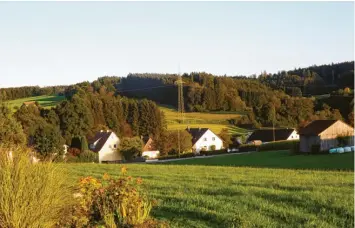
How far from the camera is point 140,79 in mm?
89250

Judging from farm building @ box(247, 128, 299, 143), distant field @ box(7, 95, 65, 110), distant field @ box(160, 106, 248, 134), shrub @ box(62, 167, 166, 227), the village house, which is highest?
distant field @ box(7, 95, 65, 110)

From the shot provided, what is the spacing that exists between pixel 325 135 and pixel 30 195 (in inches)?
1978

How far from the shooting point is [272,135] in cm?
7500

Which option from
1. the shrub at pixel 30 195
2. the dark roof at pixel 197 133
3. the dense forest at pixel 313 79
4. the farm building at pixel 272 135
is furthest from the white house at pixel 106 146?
the shrub at pixel 30 195

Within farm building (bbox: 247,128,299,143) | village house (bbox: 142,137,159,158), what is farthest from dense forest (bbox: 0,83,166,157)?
farm building (bbox: 247,128,299,143)

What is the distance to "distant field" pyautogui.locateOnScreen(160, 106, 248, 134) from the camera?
75938 millimetres

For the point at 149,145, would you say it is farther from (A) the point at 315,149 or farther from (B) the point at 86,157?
(A) the point at 315,149

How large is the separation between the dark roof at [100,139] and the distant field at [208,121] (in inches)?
513

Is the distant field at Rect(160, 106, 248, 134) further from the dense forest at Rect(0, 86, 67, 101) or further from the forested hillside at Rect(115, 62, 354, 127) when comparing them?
the dense forest at Rect(0, 86, 67, 101)

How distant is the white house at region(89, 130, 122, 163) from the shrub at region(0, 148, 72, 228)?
5799 cm

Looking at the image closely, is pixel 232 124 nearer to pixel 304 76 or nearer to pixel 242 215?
pixel 304 76

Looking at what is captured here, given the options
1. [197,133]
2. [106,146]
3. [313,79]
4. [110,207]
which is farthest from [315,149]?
[110,207]

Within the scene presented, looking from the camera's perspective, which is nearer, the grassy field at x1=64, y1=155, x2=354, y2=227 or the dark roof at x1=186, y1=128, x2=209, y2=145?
the grassy field at x1=64, y1=155, x2=354, y2=227

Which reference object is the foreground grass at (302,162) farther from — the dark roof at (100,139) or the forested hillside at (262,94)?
the forested hillside at (262,94)
